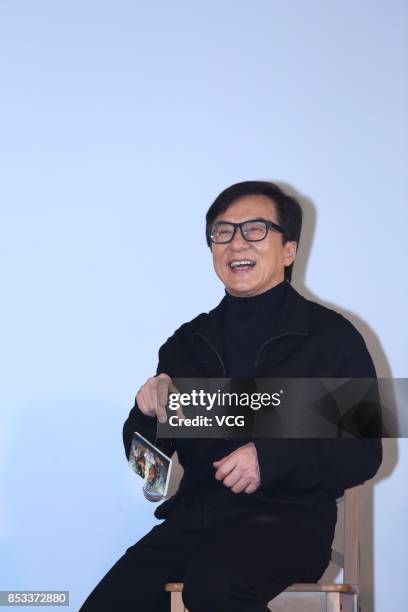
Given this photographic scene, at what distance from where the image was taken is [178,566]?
4.92 feet

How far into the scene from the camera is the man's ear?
1.72 meters

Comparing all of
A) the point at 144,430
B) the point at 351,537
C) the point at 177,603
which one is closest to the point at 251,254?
the point at 144,430

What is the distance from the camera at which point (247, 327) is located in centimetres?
166

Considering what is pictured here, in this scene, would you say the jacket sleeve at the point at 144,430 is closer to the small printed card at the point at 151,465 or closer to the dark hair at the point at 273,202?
the small printed card at the point at 151,465

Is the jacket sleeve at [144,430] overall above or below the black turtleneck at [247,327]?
below

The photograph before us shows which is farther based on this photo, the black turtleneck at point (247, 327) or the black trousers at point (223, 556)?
the black turtleneck at point (247, 327)

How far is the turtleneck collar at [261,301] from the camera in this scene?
1.68 meters

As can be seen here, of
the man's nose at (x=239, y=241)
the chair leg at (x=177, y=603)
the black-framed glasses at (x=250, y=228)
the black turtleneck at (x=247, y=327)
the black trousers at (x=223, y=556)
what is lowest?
the chair leg at (x=177, y=603)

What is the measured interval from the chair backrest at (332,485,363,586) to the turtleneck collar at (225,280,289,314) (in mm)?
370

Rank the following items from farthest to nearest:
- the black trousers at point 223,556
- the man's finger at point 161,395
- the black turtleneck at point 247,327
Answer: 1. the black turtleneck at point 247,327
2. the man's finger at point 161,395
3. the black trousers at point 223,556

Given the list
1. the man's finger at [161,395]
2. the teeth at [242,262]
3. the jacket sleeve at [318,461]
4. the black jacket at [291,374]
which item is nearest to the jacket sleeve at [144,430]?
the black jacket at [291,374]

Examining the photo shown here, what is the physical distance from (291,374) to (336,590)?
37 centimetres

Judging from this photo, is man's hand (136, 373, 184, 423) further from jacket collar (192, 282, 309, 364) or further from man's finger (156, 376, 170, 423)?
jacket collar (192, 282, 309, 364)

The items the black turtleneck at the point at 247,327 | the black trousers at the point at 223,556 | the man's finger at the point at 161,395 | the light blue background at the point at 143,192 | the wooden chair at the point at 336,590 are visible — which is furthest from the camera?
the light blue background at the point at 143,192
